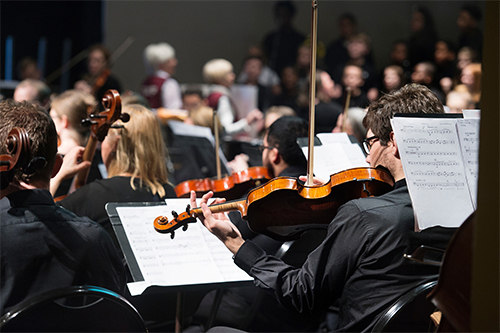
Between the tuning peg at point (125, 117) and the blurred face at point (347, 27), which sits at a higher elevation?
the blurred face at point (347, 27)

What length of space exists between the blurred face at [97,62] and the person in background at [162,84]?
57 centimetres

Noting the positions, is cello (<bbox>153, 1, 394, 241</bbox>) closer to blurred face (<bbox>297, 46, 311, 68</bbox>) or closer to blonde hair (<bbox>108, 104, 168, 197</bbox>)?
blonde hair (<bbox>108, 104, 168, 197</bbox>)

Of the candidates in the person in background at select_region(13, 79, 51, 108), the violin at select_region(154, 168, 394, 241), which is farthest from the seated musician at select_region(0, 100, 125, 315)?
the person in background at select_region(13, 79, 51, 108)

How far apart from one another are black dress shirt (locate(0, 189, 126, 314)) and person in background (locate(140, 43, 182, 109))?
4.25 metres

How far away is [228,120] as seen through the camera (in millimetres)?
5270

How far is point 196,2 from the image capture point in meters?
8.00

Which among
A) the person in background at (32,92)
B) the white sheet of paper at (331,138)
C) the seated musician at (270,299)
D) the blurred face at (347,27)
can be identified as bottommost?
the seated musician at (270,299)

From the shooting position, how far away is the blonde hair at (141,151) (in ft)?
8.33

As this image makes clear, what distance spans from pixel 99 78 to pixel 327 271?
4.93 meters

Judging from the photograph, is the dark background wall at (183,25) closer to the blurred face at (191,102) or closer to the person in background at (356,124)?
the blurred face at (191,102)

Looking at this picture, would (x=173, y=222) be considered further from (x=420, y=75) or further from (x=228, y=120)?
(x=420, y=75)

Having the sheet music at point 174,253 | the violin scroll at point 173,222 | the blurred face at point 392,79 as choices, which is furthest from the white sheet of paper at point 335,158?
the blurred face at point 392,79

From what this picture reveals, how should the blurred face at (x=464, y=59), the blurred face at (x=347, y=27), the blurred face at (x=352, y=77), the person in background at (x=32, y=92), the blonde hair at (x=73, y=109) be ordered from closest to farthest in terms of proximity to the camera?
the blonde hair at (x=73, y=109) < the person in background at (x=32, y=92) < the blurred face at (x=352, y=77) < the blurred face at (x=464, y=59) < the blurred face at (x=347, y=27)

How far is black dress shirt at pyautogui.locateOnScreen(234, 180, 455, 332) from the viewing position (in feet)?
4.64
